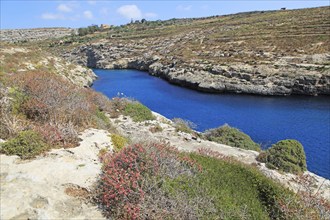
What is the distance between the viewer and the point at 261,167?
16625 millimetres

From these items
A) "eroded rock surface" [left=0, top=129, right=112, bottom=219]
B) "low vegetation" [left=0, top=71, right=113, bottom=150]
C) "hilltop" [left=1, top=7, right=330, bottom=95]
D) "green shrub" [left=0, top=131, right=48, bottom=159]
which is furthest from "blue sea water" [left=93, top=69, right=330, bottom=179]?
"green shrub" [left=0, top=131, right=48, bottom=159]

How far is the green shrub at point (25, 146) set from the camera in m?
10.3

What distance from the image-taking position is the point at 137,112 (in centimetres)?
2339

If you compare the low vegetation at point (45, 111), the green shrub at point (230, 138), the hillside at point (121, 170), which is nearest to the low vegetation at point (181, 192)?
the hillside at point (121, 170)

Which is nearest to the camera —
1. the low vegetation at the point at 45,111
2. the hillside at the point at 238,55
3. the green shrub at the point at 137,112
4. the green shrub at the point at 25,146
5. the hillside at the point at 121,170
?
the hillside at the point at 121,170

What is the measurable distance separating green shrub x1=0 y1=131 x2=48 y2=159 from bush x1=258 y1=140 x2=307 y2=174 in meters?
12.0

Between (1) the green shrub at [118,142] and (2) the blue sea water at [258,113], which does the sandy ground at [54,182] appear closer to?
(1) the green shrub at [118,142]

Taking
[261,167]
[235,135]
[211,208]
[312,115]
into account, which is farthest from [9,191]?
[312,115]

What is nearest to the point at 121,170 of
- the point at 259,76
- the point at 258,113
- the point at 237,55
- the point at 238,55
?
the point at 258,113

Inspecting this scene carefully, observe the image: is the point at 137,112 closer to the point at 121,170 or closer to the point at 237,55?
the point at 121,170

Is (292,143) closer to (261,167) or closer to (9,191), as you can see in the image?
(261,167)

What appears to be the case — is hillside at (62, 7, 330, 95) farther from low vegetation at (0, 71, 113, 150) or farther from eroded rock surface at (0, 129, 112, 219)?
eroded rock surface at (0, 129, 112, 219)

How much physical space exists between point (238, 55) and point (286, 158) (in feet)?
185

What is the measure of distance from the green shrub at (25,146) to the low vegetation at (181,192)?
2807mm
